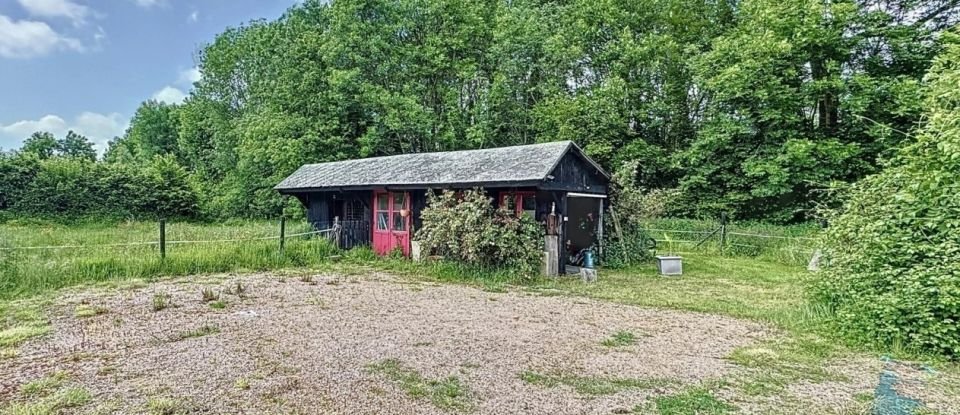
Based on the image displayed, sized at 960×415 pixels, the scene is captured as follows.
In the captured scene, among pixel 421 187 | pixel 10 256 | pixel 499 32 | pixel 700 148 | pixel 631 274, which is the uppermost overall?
pixel 499 32

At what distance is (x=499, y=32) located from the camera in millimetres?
19688

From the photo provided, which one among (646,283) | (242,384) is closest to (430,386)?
(242,384)

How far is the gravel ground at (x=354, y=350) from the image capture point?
330cm

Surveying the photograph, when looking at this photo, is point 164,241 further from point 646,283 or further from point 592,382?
point 646,283

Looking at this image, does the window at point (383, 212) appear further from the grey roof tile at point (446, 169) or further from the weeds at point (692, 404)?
the weeds at point (692, 404)

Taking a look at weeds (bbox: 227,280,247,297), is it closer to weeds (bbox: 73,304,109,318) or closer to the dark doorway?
weeds (bbox: 73,304,109,318)

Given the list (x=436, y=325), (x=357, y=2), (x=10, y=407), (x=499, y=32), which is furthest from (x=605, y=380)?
(x=357, y=2)

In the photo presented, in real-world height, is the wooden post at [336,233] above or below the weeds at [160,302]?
above

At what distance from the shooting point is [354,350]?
441 centimetres

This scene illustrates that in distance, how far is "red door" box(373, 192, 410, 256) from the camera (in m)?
11.2

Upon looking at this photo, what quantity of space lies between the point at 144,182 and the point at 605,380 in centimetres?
2268

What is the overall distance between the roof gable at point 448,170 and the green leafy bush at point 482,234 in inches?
22.0

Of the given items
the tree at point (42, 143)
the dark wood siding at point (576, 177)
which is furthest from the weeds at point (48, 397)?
the tree at point (42, 143)

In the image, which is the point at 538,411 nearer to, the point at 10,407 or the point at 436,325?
the point at 436,325
